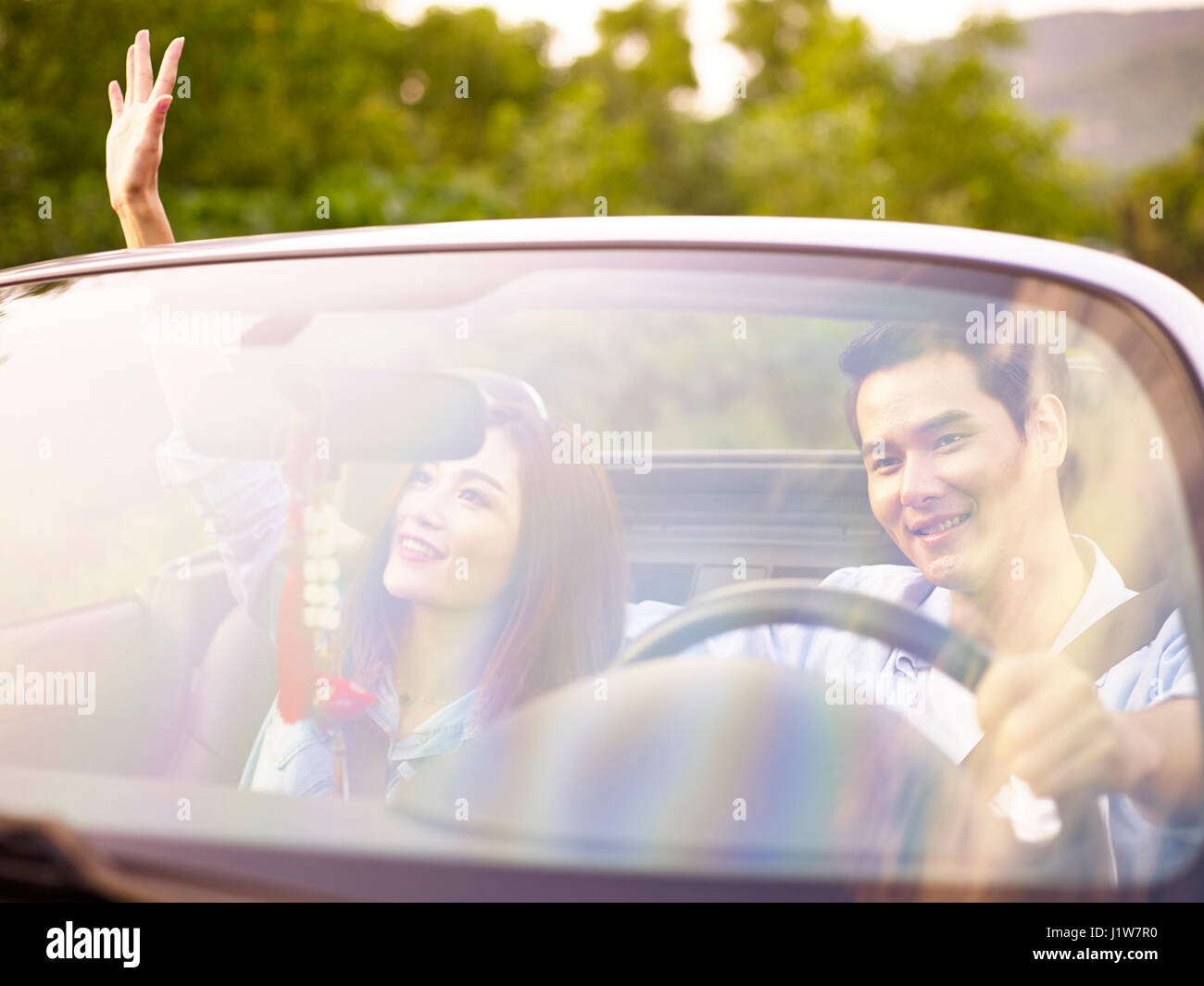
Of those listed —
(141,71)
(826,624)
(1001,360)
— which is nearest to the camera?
(826,624)

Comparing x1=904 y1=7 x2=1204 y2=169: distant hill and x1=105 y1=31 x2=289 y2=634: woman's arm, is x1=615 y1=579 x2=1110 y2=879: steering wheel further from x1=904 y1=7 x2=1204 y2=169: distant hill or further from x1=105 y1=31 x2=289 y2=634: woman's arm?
x1=904 y1=7 x2=1204 y2=169: distant hill

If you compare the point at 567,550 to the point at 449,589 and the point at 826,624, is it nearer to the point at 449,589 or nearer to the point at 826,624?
the point at 449,589

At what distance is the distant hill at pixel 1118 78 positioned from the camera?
136ft

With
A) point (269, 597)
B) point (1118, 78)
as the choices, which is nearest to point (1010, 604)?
point (269, 597)

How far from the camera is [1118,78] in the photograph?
268ft

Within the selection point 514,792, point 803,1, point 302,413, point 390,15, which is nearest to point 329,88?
point 390,15

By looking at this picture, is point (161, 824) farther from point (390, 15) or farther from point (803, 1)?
point (803, 1)

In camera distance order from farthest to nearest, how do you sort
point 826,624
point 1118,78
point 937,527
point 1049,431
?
point 1118,78, point 937,527, point 1049,431, point 826,624

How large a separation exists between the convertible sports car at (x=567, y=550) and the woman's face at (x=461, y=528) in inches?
3.2

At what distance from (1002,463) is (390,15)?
47.7 feet

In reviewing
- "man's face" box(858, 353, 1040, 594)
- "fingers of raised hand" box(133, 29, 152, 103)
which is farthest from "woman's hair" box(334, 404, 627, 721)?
"fingers of raised hand" box(133, 29, 152, 103)

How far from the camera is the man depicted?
3.51 ft

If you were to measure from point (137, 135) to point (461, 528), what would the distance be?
1.09 meters

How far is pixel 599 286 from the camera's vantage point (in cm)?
137
